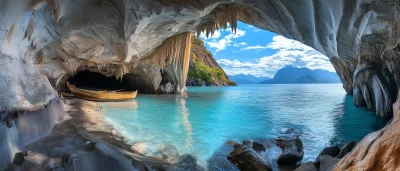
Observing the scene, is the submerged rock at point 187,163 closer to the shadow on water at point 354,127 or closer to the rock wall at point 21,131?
the rock wall at point 21,131

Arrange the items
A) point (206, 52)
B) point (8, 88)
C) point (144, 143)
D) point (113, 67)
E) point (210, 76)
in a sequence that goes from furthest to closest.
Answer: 1. point (206, 52)
2. point (210, 76)
3. point (113, 67)
4. point (144, 143)
5. point (8, 88)

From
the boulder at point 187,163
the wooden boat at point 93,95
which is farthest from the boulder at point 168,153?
the wooden boat at point 93,95

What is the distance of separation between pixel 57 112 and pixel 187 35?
582cm

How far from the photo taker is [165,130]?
840 cm

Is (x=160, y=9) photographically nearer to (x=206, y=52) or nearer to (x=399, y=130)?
(x=399, y=130)

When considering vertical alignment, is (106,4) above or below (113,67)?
above

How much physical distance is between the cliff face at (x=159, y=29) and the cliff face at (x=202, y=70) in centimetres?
3609

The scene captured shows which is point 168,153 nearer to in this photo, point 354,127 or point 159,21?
point 159,21

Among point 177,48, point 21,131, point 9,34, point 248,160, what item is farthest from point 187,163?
point 177,48

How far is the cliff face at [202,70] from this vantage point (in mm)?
48156

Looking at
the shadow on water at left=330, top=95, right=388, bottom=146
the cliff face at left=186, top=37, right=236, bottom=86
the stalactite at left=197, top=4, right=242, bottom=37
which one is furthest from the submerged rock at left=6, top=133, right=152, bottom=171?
the cliff face at left=186, top=37, right=236, bottom=86

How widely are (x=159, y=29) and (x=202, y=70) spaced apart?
40.4 m

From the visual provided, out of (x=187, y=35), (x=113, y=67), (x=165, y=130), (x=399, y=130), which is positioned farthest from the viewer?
(x=113, y=67)

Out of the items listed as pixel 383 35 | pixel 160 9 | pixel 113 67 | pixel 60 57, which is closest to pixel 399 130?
pixel 160 9
